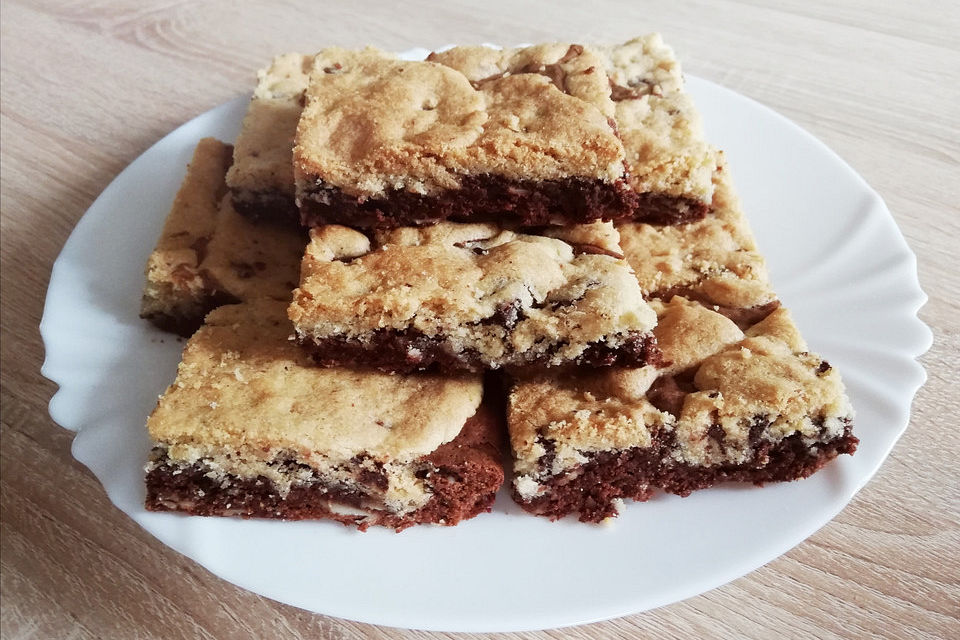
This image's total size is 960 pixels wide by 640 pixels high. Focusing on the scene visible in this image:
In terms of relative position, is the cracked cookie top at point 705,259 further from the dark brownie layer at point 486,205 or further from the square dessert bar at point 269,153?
the square dessert bar at point 269,153

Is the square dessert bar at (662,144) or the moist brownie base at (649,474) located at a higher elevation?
the square dessert bar at (662,144)

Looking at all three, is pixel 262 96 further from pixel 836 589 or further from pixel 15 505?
pixel 836 589

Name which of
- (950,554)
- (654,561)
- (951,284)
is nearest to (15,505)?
(654,561)

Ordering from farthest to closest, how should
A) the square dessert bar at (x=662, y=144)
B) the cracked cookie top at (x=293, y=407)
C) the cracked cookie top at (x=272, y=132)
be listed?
the cracked cookie top at (x=272, y=132), the square dessert bar at (x=662, y=144), the cracked cookie top at (x=293, y=407)

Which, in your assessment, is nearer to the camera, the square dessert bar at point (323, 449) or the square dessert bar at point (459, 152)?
the square dessert bar at point (323, 449)

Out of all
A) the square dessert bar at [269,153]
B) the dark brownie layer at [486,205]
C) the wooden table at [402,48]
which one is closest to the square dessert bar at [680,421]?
the wooden table at [402,48]

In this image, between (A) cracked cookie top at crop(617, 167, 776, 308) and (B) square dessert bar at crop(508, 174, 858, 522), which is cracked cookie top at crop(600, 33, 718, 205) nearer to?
(A) cracked cookie top at crop(617, 167, 776, 308)

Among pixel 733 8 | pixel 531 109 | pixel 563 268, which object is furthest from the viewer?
pixel 733 8
